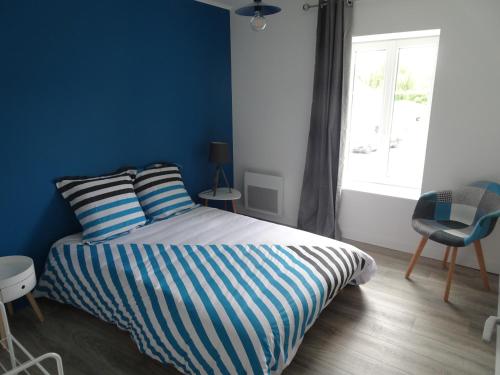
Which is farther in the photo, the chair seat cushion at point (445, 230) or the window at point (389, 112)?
the window at point (389, 112)

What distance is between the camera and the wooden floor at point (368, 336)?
1998 mm

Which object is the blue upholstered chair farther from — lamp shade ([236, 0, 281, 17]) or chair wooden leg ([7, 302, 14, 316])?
chair wooden leg ([7, 302, 14, 316])

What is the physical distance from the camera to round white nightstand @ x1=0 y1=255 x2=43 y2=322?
2.07 metres

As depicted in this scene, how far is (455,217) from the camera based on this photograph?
2914 mm

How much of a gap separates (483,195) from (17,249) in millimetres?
3479

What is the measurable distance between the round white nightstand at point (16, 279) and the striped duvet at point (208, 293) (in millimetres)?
194

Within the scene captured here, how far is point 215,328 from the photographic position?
175cm

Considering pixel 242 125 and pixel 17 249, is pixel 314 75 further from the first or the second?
pixel 17 249

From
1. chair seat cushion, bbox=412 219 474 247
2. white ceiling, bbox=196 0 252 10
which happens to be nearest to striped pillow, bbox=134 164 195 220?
white ceiling, bbox=196 0 252 10

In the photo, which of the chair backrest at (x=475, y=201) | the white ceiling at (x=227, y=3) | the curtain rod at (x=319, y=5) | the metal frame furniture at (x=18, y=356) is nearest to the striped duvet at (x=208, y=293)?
the metal frame furniture at (x=18, y=356)

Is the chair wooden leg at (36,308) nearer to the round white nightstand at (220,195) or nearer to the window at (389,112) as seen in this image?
the round white nightstand at (220,195)

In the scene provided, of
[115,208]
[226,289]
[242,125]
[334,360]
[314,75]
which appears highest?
[314,75]

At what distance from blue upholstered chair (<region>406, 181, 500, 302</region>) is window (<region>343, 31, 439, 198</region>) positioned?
0.42 metres

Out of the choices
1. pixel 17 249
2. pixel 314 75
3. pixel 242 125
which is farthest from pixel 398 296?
pixel 17 249
